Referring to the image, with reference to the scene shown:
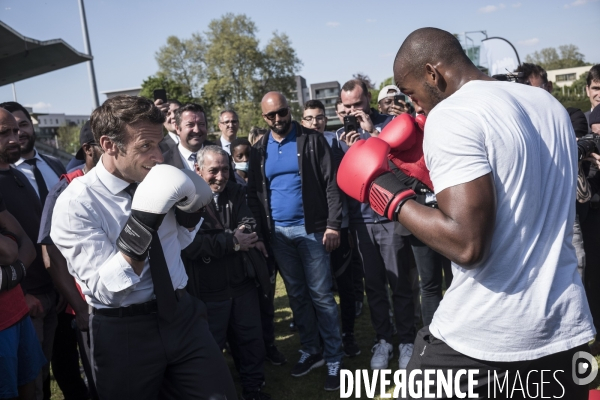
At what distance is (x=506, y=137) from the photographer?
167cm

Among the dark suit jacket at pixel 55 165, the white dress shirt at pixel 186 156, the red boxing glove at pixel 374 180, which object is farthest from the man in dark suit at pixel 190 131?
the red boxing glove at pixel 374 180

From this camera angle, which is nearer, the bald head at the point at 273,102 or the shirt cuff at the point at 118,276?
the shirt cuff at the point at 118,276

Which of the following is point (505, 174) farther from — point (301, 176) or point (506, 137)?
point (301, 176)

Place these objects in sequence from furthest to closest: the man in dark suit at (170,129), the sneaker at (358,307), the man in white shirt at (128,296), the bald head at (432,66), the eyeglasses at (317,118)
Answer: the eyeglasses at (317,118)
the sneaker at (358,307)
the man in dark suit at (170,129)
the man in white shirt at (128,296)
the bald head at (432,66)

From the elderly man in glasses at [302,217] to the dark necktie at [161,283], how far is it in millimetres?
2029

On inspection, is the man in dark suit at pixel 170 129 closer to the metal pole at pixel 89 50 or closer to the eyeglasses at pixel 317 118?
the eyeglasses at pixel 317 118

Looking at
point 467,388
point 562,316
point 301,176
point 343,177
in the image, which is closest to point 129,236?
point 343,177

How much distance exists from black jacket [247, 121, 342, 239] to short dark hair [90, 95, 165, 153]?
2.09m

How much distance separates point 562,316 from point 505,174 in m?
0.56

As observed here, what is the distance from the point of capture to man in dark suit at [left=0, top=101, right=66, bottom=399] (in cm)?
340

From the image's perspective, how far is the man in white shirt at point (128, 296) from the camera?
7.48 feet

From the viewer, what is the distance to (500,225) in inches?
68.4

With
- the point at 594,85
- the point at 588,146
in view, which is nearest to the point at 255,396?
the point at 588,146

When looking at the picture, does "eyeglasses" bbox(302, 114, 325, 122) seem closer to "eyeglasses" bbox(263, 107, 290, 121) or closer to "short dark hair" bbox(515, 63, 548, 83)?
"eyeglasses" bbox(263, 107, 290, 121)
